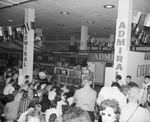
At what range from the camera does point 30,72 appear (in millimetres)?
7512

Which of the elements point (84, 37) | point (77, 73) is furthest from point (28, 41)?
point (84, 37)

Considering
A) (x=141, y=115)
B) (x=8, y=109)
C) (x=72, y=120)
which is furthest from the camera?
(x=8, y=109)

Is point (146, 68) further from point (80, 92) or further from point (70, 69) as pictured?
point (70, 69)

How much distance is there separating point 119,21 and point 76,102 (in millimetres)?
2492

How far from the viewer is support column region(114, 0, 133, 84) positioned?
4.64 m

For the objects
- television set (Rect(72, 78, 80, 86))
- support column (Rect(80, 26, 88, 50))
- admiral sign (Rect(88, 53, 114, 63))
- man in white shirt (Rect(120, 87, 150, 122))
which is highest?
support column (Rect(80, 26, 88, 50))

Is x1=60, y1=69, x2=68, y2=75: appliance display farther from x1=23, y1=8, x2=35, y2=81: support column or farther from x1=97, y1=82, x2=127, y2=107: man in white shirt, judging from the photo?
x1=97, y1=82, x2=127, y2=107: man in white shirt

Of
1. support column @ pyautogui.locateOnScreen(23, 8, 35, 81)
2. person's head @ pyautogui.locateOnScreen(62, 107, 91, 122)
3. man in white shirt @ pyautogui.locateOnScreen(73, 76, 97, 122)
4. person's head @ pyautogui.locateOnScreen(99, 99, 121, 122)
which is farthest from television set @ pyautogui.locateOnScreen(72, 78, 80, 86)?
person's head @ pyautogui.locateOnScreen(62, 107, 91, 122)

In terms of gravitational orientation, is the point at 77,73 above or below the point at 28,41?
below

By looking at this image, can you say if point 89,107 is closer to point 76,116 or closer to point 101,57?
point 76,116

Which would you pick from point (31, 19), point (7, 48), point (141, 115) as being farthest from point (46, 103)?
point (7, 48)

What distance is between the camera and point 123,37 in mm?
4668

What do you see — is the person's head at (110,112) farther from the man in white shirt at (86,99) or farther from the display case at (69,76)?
the display case at (69,76)

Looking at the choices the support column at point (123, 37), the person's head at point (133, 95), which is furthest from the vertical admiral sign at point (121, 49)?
the person's head at point (133, 95)
